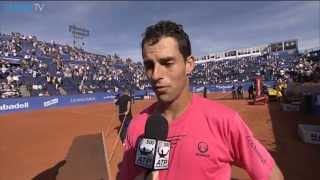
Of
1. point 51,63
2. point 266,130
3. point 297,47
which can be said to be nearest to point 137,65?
point 51,63

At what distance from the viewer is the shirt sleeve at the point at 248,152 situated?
78.2 inches

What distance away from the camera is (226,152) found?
6.65 ft

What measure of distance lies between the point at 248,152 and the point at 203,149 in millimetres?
235

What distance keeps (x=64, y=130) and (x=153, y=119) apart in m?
17.6

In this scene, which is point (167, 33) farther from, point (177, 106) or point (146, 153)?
point (146, 153)

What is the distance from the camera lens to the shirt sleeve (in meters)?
1.99

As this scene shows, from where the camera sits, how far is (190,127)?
6.89 ft

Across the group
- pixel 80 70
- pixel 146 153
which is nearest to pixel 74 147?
pixel 146 153

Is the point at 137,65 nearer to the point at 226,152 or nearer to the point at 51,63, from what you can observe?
the point at 51,63

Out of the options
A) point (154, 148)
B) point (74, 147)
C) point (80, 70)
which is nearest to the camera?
point (154, 148)

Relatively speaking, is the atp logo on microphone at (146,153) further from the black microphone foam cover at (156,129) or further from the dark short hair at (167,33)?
the dark short hair at (167,33)

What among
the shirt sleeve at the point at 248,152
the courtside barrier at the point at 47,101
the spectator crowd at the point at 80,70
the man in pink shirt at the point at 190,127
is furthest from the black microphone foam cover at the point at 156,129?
the courtside barrier at the point at 47,101

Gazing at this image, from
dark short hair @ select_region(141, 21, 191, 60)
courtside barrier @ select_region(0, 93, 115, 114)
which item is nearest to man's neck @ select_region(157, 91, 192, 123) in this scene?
dark short hair @ select_region(141, 21, 191, 60)

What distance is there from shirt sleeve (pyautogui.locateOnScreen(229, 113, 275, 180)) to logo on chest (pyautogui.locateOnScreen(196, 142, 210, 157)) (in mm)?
140
